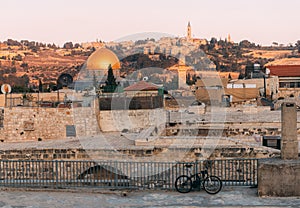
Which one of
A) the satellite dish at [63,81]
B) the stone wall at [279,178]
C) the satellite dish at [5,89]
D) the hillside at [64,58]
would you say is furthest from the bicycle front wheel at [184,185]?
the hillside at [64,58]

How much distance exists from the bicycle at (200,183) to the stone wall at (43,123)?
1217 cm

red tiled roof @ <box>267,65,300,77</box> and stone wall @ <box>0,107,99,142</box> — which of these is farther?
red tiled roof @ <box>267,65,300,77</box>

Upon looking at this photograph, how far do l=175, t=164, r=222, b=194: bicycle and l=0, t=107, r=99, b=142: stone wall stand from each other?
12.2 m

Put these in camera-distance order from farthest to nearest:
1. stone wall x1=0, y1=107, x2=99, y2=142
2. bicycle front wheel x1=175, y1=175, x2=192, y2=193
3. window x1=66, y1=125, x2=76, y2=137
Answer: window x1=66, y1=125, x2=76, y2=137 → stone wall x1=0, y1=107, x2=99, y2=142 → bicycle front wheel x1=175, y1=175, x2=192, y2=193

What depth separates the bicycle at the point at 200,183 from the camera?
9102 millimetres

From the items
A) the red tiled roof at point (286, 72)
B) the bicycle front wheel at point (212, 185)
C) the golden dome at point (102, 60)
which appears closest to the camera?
the bicycle front wheel at point (212, 185)

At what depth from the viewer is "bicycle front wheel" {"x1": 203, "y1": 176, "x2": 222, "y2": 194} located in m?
9.07

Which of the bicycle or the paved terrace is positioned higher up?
the bicycle

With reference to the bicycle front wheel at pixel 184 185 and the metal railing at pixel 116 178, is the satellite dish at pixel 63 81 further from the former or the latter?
the bicycle front wheel at pixel 184 185

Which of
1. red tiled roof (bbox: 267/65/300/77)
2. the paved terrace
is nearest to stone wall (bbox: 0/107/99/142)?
the paved terrace

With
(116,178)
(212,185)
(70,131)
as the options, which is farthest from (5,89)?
(212,185)

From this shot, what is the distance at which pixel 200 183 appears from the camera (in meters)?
9.31

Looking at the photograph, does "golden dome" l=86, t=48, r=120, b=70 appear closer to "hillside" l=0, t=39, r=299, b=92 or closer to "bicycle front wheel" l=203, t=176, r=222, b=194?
"hillside" l=0, t=39, r=299, b=92

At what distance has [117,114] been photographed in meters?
22.9
